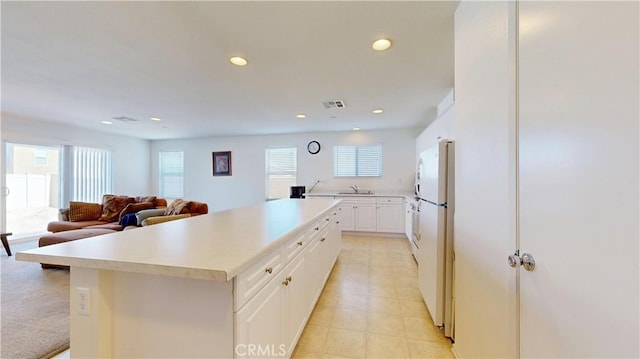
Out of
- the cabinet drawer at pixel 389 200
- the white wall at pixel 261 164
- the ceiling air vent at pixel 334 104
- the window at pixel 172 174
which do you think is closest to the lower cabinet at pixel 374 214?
the cabinet drawer at pixel 389 200

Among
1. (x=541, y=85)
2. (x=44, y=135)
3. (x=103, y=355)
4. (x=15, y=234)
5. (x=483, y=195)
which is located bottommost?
(x=15, y=234)

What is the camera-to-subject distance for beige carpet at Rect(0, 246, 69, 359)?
5.62 ft

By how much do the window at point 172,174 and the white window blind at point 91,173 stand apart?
122cm

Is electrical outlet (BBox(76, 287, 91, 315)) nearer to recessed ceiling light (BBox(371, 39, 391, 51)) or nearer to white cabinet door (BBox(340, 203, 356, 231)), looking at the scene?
recessed ceiling light (BBox(371, 39, 391, 51))

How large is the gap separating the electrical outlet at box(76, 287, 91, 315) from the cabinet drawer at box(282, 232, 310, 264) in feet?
2.80

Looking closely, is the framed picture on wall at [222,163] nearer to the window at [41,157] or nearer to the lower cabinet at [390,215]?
the window at [41,157]

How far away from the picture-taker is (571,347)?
2.43ft

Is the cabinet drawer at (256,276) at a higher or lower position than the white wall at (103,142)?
lower

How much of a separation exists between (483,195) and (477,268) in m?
0.42

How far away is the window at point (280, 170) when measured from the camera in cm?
629

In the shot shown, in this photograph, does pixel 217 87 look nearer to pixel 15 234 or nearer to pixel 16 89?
pixel 16 89

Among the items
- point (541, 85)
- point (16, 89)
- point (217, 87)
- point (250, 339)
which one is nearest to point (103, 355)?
point (250, 339)

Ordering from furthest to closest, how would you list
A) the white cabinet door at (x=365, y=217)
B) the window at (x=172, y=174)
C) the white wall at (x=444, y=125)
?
1. the window at (x=172, y=174)
2. the white cabinet door at (x=365, y=217)
3. the white wall at (x=444, y=125)

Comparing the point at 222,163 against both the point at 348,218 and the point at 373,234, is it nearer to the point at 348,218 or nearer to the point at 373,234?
the point at 348,218
